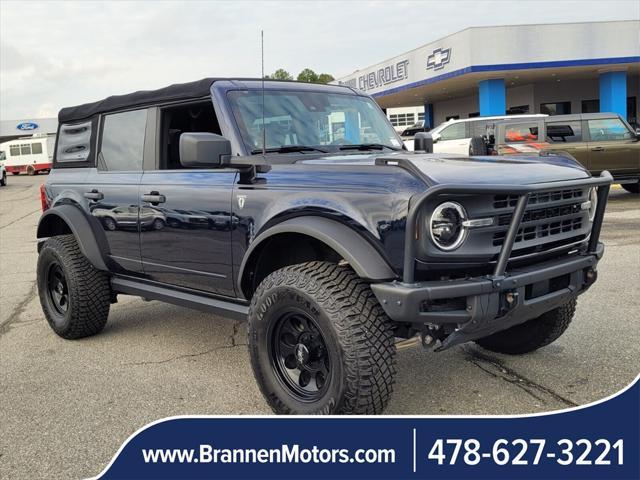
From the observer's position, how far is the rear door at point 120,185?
4.60 m

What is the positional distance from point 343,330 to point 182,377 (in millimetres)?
1730

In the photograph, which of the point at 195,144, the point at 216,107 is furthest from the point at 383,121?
the point at 195,144

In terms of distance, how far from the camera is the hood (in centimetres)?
304

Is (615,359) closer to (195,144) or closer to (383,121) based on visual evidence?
(383,121)

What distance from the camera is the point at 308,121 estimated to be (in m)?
4.25

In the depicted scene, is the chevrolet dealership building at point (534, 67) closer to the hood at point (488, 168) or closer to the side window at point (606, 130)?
the side window at point (606, 130)

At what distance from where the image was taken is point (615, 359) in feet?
14.1

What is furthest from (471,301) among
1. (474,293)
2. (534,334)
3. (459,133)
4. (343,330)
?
(459,133)

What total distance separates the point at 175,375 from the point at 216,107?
70.9 inches

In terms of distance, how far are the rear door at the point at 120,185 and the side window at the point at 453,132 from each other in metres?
15.2

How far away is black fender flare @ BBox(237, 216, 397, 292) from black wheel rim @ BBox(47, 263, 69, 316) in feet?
9.02

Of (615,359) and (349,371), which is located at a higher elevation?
(349,371)

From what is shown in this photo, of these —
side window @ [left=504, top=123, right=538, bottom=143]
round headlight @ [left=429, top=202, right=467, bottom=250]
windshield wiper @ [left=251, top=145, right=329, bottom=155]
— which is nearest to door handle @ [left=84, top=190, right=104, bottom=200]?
windshield wiper @ [left=251, top=145, right=329, bottom=155]

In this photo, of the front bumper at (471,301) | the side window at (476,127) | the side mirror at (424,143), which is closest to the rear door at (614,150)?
the side window at (476,127)
